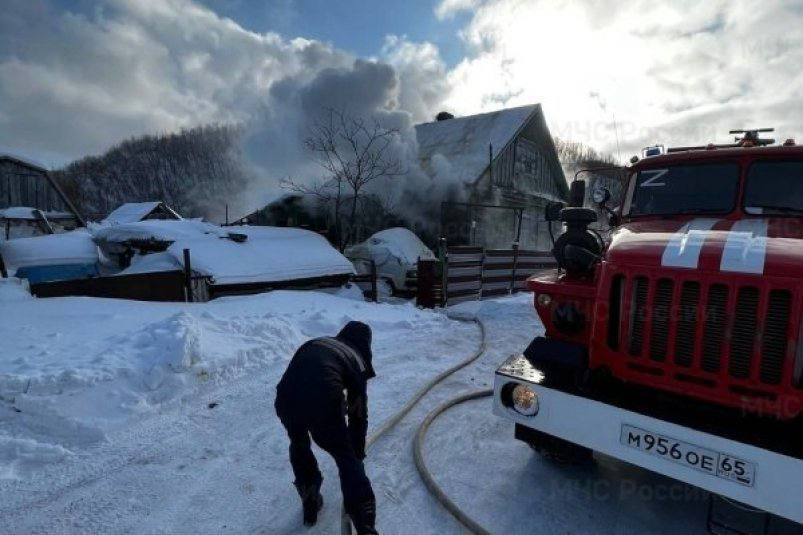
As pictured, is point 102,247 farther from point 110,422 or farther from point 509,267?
point 509,267

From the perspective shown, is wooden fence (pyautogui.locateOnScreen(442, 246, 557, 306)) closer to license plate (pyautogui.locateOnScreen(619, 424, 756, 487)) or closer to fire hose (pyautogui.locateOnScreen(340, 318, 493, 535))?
fire hose (pyautogui.locateOnScreen(340, 318, 493, 535))

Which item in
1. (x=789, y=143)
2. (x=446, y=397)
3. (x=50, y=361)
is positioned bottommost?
(x=446, y=397)

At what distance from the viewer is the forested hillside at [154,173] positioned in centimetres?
4844

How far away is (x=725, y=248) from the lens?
2.40 metres

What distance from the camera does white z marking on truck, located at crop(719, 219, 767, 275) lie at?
224 centimetres

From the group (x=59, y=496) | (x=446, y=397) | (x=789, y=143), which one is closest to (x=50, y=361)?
(x=59, y=496)

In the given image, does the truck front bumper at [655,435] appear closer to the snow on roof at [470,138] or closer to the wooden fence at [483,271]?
the wooden fence at [483,271]

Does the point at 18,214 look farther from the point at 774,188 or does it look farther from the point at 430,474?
the point at 774,188

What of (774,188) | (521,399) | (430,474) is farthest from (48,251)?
(774,188)

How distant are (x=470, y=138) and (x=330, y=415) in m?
19.0

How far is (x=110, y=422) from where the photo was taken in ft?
12.3

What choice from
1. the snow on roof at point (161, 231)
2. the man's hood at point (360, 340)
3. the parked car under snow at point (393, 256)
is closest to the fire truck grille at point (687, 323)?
the man's hood at point (360, 340)

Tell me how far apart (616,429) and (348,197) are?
1471 cm

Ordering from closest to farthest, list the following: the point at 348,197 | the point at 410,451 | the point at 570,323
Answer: the point at 570,323, the point at 410,451, the point at 348,197
